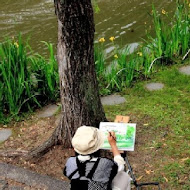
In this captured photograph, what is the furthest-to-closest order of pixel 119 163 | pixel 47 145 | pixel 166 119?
pixel 166 119 < pixel 47 145 < pixel 119 163

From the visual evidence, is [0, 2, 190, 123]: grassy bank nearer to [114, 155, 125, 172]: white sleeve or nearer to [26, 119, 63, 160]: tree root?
[26, 119, 63, 160]: tree root

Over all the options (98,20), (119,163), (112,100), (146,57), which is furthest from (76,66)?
(98,20)

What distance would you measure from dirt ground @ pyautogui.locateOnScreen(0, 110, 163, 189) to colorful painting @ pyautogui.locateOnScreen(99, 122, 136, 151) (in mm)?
301

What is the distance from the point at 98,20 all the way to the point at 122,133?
5331mm

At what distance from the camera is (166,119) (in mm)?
3812

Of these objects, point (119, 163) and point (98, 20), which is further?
point (98, 20)

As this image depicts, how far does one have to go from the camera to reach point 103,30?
7582mm

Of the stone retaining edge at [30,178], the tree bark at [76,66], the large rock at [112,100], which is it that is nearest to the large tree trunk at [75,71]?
the tree bark at [76,66]

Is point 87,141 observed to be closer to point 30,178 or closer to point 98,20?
point 30,178

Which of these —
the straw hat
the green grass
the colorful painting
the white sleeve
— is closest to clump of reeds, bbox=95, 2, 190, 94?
the green grass

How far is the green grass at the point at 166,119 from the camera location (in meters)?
3.16

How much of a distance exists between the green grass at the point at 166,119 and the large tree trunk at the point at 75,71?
56 cm

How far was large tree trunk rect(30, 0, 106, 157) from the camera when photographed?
293cm

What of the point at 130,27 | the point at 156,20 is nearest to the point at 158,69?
the point at 156,20
